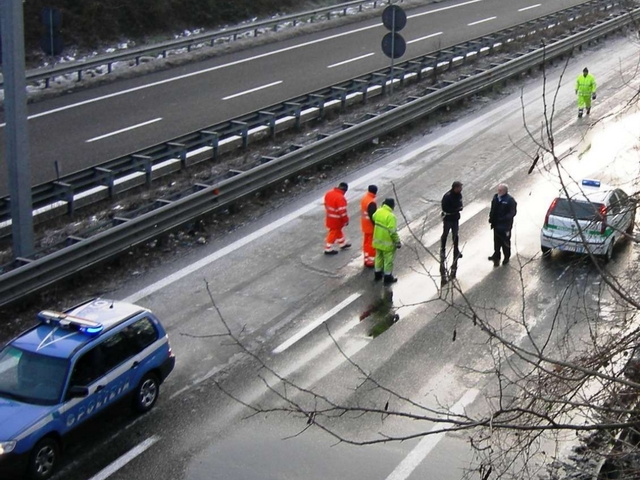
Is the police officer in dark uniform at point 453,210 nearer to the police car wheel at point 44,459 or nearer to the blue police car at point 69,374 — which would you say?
the blue police car at point 69,374

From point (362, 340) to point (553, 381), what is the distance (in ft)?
23.1

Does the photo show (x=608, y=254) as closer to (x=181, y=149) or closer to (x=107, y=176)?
(x=181, y=149)

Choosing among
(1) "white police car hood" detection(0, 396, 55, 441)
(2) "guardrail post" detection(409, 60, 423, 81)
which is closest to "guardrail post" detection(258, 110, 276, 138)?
(2) "guardrail post" detection(409, 60, 423, 81)

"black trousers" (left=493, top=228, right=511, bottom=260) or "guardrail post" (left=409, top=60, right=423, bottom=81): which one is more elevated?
"guardrail post" (left=409, top=60, right=423, bottom=81)

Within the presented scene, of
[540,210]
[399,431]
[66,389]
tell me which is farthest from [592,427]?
[540,210]

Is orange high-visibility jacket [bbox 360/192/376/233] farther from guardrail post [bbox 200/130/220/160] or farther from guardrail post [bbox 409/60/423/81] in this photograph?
guardrail post [bbox 409/60/423/81]

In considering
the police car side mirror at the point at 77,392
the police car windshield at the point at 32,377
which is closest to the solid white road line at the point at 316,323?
the police car side mirror at the point at 77,392

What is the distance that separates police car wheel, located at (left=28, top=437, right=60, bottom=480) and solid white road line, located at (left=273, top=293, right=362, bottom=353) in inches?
143

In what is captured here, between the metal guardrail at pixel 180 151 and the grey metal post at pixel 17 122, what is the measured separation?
5.46 feet

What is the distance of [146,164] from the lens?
19062 millimetres

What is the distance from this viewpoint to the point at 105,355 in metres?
11.1

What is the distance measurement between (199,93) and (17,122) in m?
14.1

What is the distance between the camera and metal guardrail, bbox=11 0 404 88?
1105 inches

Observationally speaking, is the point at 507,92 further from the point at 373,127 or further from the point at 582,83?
the point at 373,127
